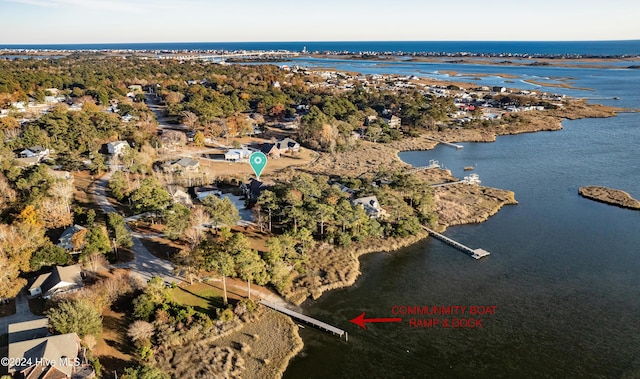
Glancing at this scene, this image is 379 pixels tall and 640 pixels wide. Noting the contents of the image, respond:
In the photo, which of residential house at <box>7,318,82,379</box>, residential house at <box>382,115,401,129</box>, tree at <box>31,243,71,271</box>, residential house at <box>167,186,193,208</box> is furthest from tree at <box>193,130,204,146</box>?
residential house at <box>7,318,82,379</box>

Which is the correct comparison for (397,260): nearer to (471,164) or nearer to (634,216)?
(634,216)

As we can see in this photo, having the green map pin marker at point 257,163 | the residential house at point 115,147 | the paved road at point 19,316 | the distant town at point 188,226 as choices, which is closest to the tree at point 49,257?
the distant town at point 188,226

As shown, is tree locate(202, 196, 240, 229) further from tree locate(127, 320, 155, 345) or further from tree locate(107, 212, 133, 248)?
tree locate(127, 320, 155, 345)

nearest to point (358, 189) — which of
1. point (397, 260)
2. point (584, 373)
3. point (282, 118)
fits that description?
point (397, 260)

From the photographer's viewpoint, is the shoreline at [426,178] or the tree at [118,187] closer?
the shoreline at [426,178]

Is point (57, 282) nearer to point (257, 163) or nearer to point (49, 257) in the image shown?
point (49, 257)

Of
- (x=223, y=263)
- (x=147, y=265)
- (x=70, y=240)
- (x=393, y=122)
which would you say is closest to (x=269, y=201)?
(x=223, y=263)

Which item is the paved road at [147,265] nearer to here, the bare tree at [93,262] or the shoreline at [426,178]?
the bare tree at [93,262]
